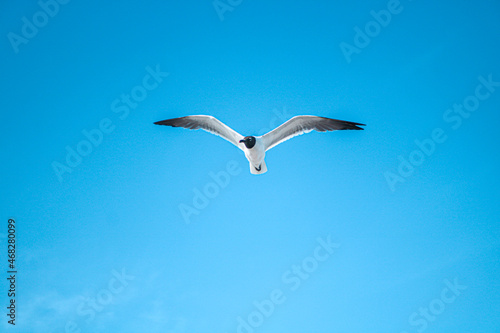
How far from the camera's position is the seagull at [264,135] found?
10242 mm

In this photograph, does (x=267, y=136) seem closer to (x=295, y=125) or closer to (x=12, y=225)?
(x=295, y=125)

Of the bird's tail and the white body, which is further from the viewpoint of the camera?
the bird's tail

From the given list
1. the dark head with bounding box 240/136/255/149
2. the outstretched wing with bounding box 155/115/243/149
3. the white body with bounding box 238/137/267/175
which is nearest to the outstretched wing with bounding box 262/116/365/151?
the white body with bounding box 238/137/267/175

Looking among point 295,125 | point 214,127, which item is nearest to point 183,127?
point 214,127

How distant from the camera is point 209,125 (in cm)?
1089

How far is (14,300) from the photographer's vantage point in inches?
370

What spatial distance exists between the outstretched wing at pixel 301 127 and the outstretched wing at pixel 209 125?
85cm

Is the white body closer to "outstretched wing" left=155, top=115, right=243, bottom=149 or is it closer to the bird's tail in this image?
the bird's tail

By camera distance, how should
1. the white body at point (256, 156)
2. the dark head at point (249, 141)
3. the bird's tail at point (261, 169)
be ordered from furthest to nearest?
1. the bird's tail at point (261, 169)
2. the white body at point (256, 156)
3. the dark head at point (249, 141)

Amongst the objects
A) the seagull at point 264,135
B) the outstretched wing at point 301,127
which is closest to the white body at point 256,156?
the seagull at point 264,135

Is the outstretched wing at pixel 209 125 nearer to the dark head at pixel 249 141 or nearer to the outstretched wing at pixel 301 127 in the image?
the dark head at pixel 249 141

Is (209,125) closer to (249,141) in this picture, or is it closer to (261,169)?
(249,141)

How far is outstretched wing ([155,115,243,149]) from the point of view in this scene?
10742 millimetres

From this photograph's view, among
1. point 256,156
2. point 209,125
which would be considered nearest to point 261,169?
point 256,156
